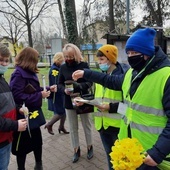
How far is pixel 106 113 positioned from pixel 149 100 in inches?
42.0

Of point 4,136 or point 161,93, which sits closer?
point 161,93

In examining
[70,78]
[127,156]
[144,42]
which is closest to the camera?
[127,156]

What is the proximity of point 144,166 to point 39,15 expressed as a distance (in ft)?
91.6

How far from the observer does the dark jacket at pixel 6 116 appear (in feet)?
7.77

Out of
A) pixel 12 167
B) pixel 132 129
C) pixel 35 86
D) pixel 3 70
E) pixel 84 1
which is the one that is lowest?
pixel 12 167

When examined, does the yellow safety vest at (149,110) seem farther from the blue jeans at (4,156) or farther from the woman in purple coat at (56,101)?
the woman in purple coat at (56,101)

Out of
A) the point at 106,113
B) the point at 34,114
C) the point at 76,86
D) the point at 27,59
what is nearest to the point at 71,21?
the point at 76,86

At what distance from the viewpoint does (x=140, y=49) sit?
6.15 ft

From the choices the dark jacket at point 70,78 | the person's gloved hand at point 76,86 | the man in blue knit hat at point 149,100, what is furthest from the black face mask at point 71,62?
the man in blue knit hat at point 149,100

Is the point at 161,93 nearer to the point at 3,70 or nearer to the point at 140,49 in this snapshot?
the point at 140,49

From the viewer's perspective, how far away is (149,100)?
69.2 inches

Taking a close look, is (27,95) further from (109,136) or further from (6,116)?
(109,136)

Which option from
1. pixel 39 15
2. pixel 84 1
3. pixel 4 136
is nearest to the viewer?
pixel 4 136

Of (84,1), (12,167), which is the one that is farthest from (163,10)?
(12,167)
